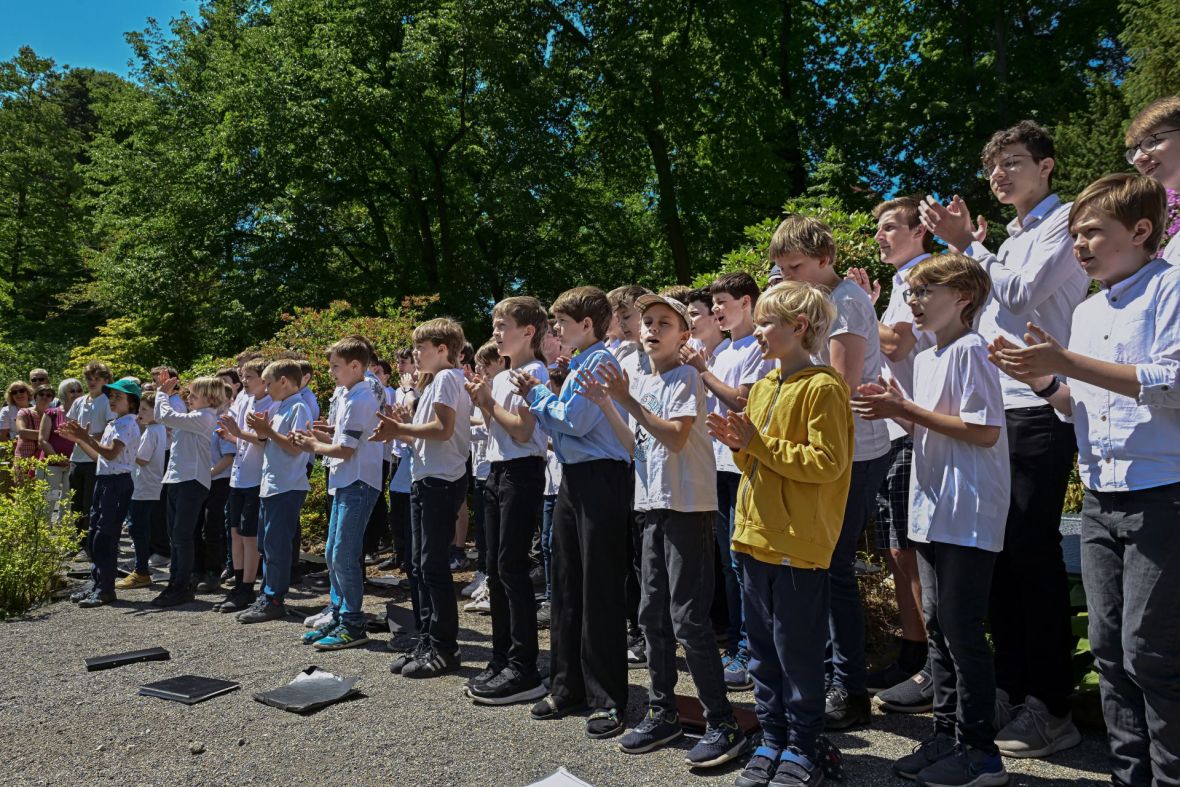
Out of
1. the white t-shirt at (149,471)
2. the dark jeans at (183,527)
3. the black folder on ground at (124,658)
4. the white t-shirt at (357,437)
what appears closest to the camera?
the black folder on ground at (124,658)

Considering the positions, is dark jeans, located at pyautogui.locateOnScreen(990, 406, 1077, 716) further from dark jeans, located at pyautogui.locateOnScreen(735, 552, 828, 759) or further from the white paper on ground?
the white paper on ground

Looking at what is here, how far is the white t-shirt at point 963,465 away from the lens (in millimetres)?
3633

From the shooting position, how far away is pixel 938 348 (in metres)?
3.92

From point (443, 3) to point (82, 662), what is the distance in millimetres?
21649

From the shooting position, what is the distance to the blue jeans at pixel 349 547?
6781mm

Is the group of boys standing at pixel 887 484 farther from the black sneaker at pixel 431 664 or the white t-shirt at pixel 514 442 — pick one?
the black sneaker at pixel 431 664

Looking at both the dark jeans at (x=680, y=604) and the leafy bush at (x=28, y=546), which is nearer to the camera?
the dark jeans at (x=680, y=604)

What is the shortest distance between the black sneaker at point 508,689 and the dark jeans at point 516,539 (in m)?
0.05

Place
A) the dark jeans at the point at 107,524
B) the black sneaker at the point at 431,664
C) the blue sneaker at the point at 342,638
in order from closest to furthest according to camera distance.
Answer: the black sneaker at the point at 431,664
the blue sneaker at the point at 342,638
the dark jeans at the point at 107,524

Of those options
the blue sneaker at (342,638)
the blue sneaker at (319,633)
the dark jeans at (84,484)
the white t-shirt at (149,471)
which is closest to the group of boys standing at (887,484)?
the blue sneaker at (342,638)

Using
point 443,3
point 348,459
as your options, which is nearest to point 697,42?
point 443,3

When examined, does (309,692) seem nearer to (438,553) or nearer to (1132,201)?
(438,553)

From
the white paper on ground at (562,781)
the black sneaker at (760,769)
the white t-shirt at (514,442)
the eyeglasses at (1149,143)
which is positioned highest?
the eyeglasses at (1149,143)

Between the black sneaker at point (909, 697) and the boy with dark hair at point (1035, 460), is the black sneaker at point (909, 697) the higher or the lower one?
the lower one
